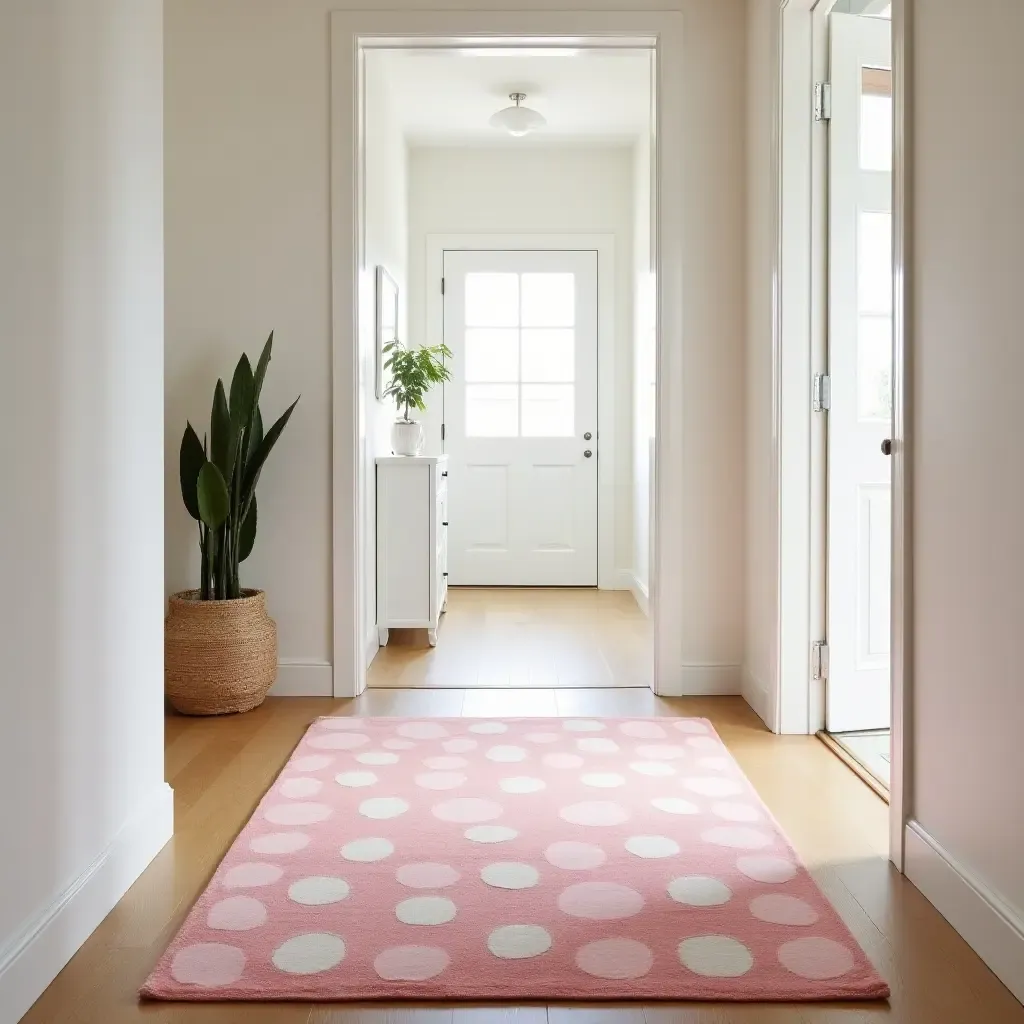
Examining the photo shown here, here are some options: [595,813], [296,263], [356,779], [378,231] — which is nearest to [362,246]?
[296,263]

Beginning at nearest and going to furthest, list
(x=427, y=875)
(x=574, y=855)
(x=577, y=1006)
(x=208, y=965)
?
(x=577, y=1006)
(x=208, y=965)
(x=427, y=875)
(x=574, y=855)

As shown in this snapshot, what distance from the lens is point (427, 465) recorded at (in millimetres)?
4484

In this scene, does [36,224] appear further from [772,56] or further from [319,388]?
[772,56]

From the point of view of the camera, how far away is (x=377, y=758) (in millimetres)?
2877

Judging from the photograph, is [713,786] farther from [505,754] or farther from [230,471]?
[230,471]

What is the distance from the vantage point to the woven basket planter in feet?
10.8

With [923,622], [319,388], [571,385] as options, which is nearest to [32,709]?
[923,622]

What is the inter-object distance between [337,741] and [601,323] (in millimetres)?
3936

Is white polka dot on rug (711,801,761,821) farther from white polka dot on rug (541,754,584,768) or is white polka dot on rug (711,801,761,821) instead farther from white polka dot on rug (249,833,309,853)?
white polka dot on rug (249,833,309,853)

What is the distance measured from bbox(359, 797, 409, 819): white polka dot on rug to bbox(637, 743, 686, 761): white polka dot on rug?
0.75 m

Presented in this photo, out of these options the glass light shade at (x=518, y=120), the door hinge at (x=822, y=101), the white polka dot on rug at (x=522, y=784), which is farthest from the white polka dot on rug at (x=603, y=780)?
the glass light shade at (x=518, y=120)

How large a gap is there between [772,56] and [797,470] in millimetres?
1292

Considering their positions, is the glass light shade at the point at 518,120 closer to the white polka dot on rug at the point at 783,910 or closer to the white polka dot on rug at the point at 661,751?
the white polka dot on rug at the point at 661,751

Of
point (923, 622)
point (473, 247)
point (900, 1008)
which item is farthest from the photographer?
point (473, 247)
